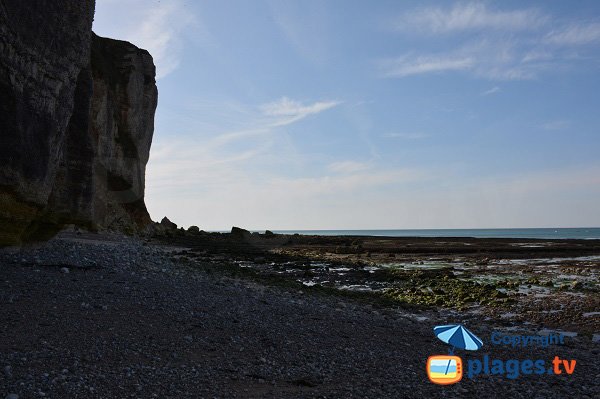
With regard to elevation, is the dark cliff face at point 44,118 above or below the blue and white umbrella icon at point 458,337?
above

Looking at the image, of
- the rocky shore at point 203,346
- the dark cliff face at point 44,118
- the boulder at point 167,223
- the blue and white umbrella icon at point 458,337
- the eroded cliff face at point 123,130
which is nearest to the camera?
the rocky shore at point 203,346

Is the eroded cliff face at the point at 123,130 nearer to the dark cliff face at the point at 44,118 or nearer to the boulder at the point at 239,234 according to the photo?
the boulder at the point at 239,234

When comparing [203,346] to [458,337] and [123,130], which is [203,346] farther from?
[123,130]

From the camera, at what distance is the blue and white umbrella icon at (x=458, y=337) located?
502 inches

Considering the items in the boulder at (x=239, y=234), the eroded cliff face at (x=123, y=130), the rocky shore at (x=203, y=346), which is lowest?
the rocky shore at (x=203, y=346)

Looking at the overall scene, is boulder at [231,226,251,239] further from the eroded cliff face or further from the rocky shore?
the rocky shore

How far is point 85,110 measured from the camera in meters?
19.7

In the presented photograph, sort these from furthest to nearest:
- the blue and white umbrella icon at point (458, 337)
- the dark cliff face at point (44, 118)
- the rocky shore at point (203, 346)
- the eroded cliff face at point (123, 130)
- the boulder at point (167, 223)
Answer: the boulder at point (167, 223), the eroded cliff face at point (123, 130), the dark cliff face at point (44, 118), the blue and white umbrella icon at point (458, 337), the rocky shore at point (203, 346)

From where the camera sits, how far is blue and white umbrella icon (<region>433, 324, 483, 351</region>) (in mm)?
12750

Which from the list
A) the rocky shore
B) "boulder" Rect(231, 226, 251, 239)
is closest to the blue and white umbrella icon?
the rocky shore

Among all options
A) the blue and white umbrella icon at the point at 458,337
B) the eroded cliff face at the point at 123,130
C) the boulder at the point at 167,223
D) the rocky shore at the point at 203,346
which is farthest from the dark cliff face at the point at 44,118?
the boulder at the point at 167,223

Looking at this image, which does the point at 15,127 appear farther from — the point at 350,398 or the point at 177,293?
the point at 350,398

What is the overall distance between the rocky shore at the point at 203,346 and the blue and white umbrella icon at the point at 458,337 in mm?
365

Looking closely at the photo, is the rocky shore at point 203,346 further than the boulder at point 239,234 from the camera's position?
No
